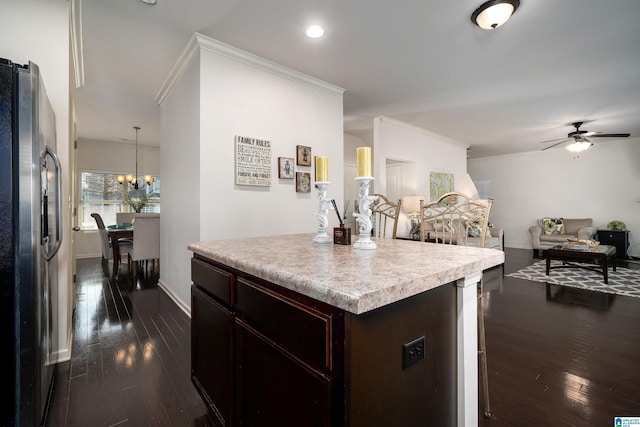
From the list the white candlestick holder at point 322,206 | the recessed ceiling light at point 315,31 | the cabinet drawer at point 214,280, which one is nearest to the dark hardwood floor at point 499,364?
the cabinet drawer at point 214,280

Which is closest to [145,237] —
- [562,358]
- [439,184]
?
[562,358]

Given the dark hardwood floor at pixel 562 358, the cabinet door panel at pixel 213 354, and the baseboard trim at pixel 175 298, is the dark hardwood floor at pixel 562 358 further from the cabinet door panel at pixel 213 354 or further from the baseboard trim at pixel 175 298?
the baseboard trim at pixel 175 298

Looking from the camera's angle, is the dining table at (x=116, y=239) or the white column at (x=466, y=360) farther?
the dining table at (x=116, y=239)

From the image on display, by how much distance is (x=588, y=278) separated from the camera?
4.21 metres

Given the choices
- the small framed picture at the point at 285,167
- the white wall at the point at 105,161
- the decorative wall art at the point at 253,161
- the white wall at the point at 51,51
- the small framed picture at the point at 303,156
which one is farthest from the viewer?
the white wall at the point at 105,161

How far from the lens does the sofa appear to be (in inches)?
241

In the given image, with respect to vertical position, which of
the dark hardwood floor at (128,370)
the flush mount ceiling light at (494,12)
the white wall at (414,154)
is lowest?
the dark hardwood floor at (128,370)

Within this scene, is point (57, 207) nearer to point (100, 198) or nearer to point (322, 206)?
point (322, 206)

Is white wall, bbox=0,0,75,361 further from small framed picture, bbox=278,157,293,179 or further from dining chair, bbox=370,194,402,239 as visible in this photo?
dining chair, bbox=370,194,402,239

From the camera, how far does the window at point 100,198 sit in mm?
6242

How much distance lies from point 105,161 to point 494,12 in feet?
25.1

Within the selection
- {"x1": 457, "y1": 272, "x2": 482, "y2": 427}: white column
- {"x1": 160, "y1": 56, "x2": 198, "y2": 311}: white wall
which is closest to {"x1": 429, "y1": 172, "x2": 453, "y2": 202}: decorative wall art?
{"x1": 160, "y1": 56, "x2": 198, "y2": 311}: white wall

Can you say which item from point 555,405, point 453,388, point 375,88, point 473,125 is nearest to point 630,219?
point 473,125

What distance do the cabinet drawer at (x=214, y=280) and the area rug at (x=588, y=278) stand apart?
15.5 feet
